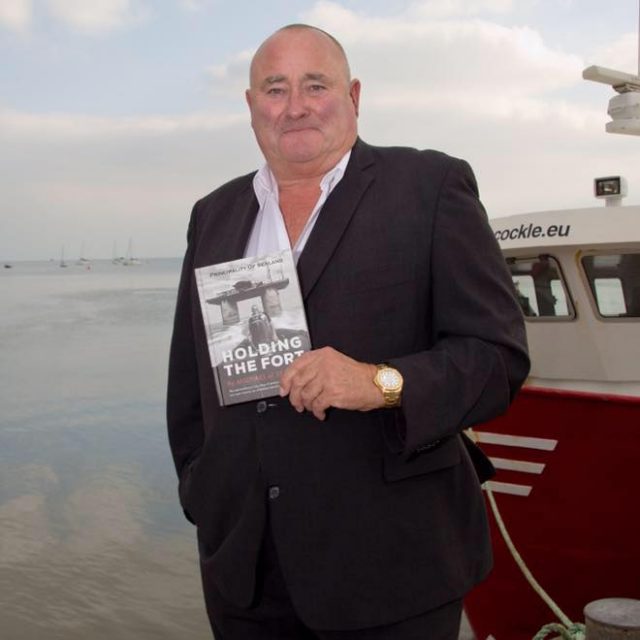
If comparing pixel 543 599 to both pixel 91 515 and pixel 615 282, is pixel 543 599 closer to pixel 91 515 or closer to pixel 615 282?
pixel 615 282

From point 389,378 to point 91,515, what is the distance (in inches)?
358

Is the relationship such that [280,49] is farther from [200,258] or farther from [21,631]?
[21,631]

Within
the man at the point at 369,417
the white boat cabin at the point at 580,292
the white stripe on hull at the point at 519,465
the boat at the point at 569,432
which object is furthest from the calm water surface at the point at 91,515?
the man at the point at 369,417

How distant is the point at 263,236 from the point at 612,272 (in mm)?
4383

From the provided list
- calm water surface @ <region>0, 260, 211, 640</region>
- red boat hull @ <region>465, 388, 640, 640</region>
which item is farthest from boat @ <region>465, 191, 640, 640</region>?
calm water surface @ <region>0, 260, 211, 640</region>

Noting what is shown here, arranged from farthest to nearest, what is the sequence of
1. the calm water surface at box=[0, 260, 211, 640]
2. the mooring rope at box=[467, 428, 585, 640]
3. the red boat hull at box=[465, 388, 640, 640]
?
the calm water surface at box=[0, 260, 211, 640] → the red boat hull at box=[465, 388, 640, 640] → the mooring rope at box=[467, 428, 585, 640]

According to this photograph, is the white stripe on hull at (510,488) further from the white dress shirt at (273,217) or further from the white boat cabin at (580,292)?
the white dress shirt at (273,217)

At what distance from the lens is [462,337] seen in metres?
1.83

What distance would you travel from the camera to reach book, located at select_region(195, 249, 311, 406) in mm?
1819

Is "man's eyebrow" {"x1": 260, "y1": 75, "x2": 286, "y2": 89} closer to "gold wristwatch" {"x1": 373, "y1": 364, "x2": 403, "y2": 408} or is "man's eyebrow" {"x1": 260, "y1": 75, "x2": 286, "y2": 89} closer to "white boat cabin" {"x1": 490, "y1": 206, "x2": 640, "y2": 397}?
"gold wristwatch" {"x1": 373, "y1": 364, "x2": 403, "y2": 408}

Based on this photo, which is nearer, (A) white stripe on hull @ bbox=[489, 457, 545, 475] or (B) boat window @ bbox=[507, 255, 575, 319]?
(A) white stripe on hull @ bbox=[489, 457, 545, 475]

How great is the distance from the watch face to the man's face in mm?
550

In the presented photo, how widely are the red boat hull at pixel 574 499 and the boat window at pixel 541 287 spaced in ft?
3.39

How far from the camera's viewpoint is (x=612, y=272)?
237 inches
